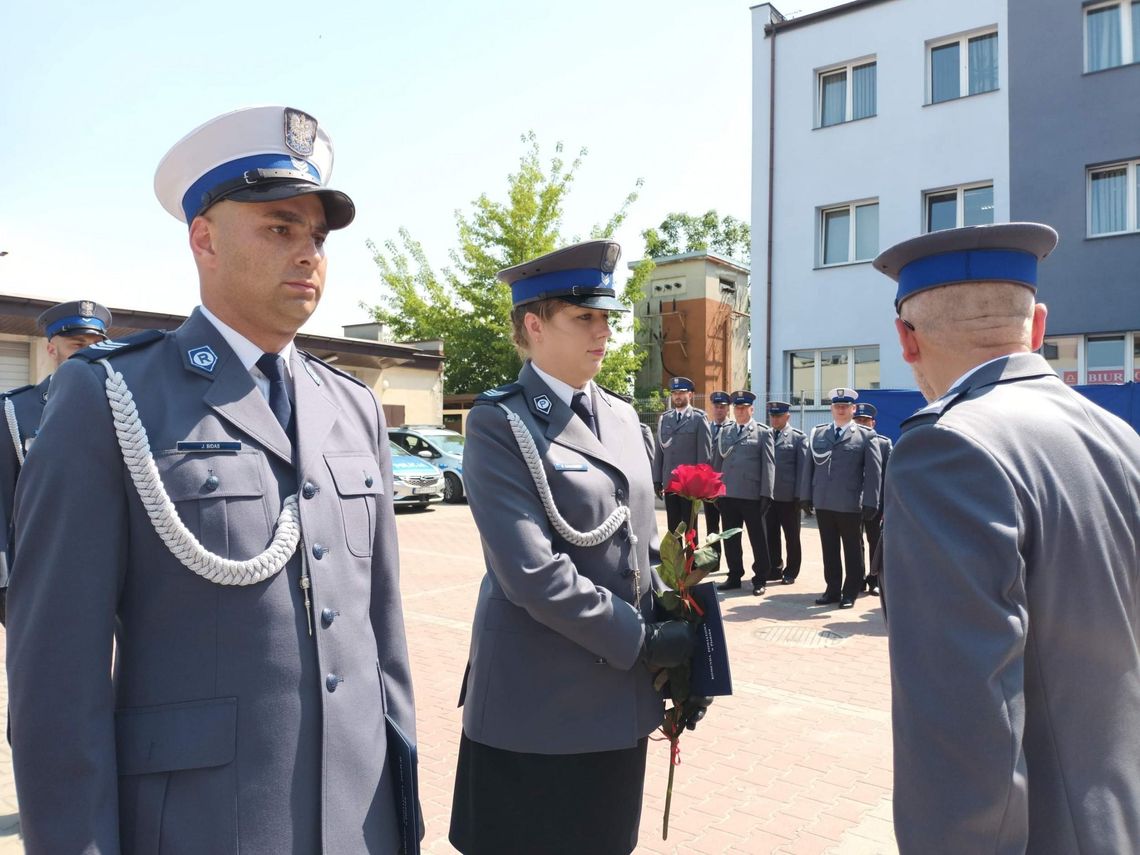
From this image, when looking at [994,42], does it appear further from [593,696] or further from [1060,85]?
[593,696]

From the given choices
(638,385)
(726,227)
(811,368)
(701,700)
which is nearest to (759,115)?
(811,368)

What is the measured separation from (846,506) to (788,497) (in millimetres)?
1065

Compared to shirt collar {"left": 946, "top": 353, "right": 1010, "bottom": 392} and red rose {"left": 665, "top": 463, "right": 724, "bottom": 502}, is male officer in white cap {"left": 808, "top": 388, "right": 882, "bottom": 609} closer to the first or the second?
red rose {"left": 665, "top": 463, "right": 724, "bottom": 502}

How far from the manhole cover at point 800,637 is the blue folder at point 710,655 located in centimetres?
455

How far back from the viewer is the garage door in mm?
17938

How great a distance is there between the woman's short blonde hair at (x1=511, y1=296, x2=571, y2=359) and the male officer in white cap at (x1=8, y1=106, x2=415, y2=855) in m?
0.83

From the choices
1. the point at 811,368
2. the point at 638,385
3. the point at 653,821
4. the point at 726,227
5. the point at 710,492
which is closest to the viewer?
the point at 710,492

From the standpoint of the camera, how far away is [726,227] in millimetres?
53656

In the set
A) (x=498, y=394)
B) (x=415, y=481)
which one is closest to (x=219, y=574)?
(x=498, y=394)

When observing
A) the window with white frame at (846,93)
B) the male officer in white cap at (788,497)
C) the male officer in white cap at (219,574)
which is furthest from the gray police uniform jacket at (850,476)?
the window with white frame at (846,93)

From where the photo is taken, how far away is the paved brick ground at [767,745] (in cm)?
359

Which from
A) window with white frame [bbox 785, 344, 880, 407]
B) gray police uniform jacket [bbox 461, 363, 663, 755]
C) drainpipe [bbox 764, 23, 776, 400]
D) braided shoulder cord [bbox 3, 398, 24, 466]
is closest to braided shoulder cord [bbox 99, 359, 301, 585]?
gray police uniform jacket [bbox 461, 363, 663, 755]

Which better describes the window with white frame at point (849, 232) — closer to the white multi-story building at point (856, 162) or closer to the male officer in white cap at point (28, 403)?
the white multi-story building at point (856, 162)

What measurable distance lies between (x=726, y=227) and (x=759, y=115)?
36.0m
